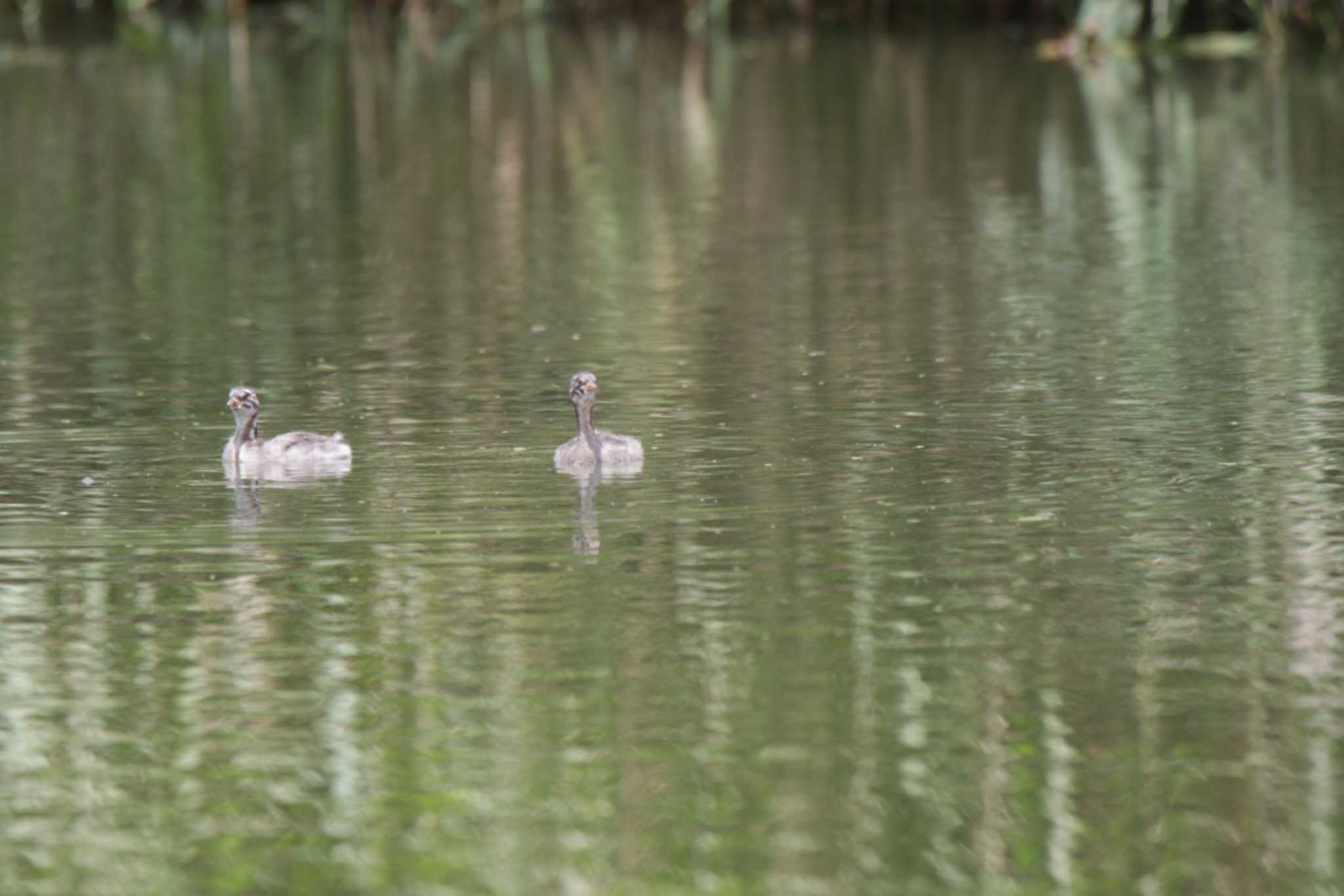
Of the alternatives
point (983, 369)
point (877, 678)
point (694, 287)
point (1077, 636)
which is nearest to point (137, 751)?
point (877, 678)

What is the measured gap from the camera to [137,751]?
30.9 ft

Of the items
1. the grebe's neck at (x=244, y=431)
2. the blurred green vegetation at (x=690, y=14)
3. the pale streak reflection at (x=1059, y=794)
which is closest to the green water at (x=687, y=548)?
the pale streak reflection at (x=1059, y=794)

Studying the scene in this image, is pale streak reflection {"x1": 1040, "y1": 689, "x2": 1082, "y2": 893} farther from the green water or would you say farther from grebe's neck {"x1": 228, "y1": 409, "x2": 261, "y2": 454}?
grebe's neck {"x1": 228, "y1": 409, "x2": 261, "y2": 454}

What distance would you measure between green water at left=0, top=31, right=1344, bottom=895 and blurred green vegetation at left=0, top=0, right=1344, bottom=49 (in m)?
18.0

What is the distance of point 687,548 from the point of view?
12070mm

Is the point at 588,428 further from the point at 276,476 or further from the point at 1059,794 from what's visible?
the point at 1059,794

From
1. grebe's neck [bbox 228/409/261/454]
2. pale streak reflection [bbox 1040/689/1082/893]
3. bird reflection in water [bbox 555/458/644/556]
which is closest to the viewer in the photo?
pale streak reflection [bbox 1040/689/1082/893]

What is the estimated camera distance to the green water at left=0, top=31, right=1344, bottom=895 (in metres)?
8.63

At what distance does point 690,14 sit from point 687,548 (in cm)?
3998

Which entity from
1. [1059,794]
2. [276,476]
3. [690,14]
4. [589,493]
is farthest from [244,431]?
[690,14]

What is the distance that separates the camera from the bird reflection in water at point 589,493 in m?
12.2

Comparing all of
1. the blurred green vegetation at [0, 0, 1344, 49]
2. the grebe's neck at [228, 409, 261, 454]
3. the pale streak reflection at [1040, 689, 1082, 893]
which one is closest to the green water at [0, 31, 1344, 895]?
the pale streak reflection at [1040, 689, 1082, 893]

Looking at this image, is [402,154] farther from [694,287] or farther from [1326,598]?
[1326,598]

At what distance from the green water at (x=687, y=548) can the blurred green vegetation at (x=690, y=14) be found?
59.0 feet
